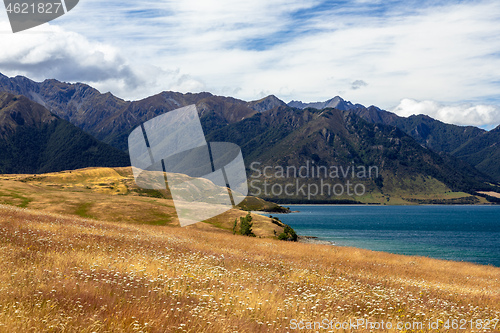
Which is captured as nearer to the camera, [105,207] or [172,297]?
[172,297]

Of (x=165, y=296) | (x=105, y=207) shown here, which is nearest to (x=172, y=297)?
(x=165, y=296)

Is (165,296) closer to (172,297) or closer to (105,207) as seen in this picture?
(172,297)

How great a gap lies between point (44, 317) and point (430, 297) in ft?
48.2

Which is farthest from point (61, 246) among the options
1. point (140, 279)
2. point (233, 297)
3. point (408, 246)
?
point (408, 246)

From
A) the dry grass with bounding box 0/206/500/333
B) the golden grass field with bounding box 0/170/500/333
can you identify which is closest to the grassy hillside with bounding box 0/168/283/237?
the golden grass field with bounding box 0/170/500/333

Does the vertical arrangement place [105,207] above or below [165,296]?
below

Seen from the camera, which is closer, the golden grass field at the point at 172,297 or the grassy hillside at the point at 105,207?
the golden grass field at the point at 172,297

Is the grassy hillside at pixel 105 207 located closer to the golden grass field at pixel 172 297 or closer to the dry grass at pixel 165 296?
the golden grass field at pixel 172 297

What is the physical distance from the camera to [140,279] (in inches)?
412

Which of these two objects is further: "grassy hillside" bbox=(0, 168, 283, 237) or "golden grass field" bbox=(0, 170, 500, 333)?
"grassy hillside" bbox=(0, 168, 283, 237)

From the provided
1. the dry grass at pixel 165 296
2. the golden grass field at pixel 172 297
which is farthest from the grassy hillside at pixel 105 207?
the dry grass at pixel 165 296

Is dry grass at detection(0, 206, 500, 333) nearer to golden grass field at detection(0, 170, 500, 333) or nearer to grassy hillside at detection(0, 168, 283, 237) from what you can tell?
golden grass field at detection(0, 170, 500, 333)

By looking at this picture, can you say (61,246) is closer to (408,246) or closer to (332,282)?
(332,282)

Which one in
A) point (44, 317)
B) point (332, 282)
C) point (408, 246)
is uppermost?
point (44, 317)
